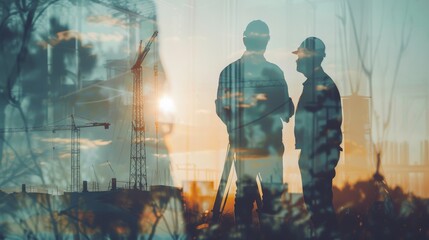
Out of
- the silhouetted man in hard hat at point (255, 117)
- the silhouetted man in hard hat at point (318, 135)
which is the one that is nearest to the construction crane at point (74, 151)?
the silhouetted man in hard hat at point (255, 117)

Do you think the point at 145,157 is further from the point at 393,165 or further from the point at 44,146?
the point at 393,165

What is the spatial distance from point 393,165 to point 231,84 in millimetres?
2272

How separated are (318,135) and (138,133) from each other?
2579 mm

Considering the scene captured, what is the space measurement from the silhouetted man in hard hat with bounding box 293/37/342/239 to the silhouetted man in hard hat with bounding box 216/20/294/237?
26 cm

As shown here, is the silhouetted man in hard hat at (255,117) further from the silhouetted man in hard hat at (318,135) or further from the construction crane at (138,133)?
the construction crane at (138,133)

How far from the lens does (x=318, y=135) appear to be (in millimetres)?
6859

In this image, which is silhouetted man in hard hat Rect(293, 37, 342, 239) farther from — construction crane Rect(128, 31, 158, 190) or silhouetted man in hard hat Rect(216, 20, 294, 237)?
construction crane Rect(128, 31, 158, 190)

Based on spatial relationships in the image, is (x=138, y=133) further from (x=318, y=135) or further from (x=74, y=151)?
(x=318, y=135)

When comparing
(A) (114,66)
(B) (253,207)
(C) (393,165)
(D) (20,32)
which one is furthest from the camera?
(D) (20,32)

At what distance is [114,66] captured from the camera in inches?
330

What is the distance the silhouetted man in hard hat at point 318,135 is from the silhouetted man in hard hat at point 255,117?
0.85 ft

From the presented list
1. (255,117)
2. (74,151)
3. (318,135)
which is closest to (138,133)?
(74,151)

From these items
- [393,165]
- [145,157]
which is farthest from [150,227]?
[393,165]

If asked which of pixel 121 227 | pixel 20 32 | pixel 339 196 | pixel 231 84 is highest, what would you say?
pixel 20 32
